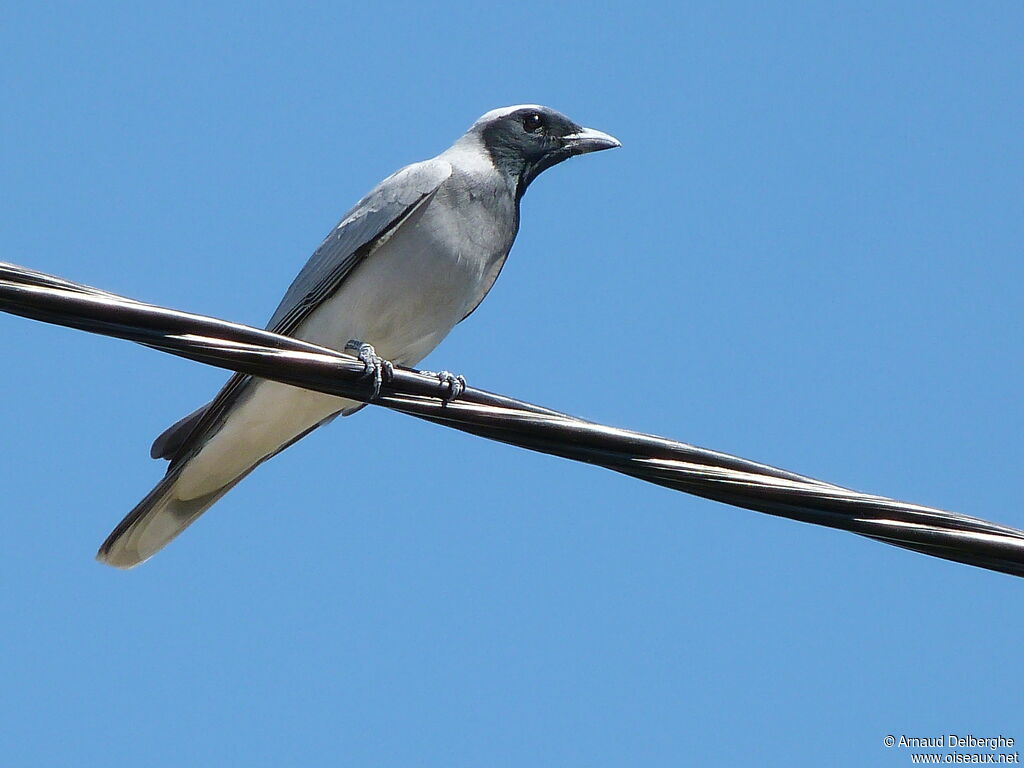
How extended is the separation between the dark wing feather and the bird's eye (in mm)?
786

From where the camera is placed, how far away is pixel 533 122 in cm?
673

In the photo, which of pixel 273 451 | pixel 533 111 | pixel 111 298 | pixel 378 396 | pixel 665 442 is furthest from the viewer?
pixel 533 111

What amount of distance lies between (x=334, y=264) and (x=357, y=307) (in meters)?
0.26

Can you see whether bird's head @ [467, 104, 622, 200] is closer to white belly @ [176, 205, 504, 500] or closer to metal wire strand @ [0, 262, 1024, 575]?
white belly @ [176, 205, 504, 500]

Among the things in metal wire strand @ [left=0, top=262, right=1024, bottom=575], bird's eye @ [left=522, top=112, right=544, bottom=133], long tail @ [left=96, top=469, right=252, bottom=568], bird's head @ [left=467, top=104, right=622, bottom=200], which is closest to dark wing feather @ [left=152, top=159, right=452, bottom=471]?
long tail @ [left=96, top=469, right=252, bottom=568]

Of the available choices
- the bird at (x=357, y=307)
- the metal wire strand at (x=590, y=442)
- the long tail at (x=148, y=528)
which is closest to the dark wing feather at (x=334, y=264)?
the bird at (x=357, y=307)

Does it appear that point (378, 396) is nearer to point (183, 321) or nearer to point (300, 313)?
point (183, 321)

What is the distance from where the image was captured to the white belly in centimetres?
577

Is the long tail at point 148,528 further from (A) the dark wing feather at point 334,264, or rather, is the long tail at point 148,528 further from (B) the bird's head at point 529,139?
(B) the bird's head at point 529,139

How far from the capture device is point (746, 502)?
318 cm

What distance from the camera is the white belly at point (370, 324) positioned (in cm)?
577

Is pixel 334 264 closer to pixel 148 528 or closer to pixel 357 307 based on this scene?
pixel 357 307

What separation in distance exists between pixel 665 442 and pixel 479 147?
140 inches

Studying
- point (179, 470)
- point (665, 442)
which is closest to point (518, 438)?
point (665, 442)
